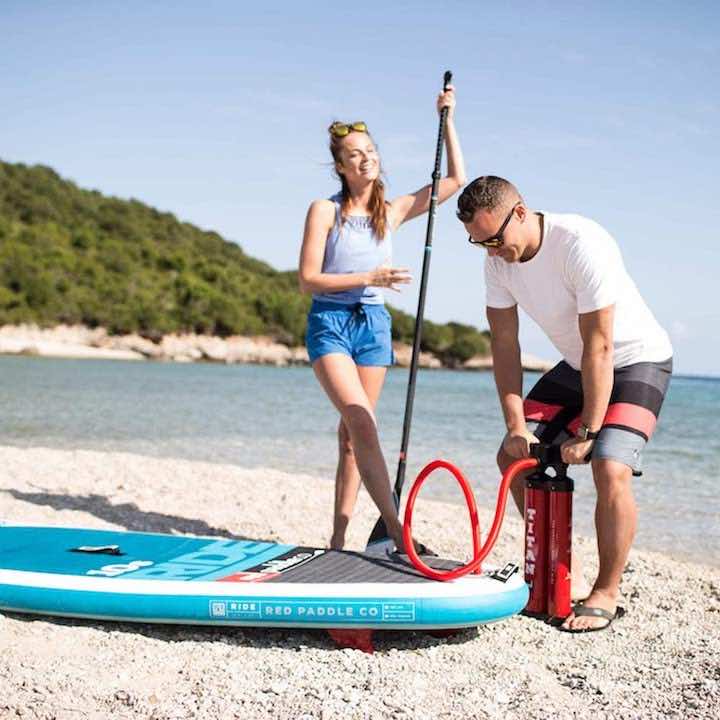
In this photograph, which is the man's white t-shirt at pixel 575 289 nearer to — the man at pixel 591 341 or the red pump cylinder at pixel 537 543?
the man at pixel 591 341

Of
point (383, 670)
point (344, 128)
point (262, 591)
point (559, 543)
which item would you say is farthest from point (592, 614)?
point (344, 128)

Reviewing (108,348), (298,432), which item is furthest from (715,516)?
(108,348)

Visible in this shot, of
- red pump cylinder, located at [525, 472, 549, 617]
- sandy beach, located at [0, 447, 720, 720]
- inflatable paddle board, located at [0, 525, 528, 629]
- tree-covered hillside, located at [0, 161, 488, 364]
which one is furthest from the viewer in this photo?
tree-covered hillside, located at [0, 161, 488, 364]

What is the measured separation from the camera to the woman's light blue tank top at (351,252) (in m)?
4.82

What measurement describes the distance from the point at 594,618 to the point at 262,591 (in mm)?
1509

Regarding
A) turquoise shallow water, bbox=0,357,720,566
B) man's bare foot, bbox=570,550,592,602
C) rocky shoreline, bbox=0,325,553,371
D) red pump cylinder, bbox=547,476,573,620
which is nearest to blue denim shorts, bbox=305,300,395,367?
red pump cylinder, bbox=547,476,573,620

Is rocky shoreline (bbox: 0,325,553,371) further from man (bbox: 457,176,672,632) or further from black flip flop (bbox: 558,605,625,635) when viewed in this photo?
black flip flop (bbox: 558,605,625,635)

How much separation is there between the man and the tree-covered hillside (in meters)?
53.3

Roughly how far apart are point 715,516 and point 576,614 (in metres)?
4.79

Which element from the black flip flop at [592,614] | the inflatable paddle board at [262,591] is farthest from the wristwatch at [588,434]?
the black flip flop at [592,614]

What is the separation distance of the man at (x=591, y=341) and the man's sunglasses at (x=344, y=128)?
1046 millimetres

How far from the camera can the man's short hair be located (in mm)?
4027

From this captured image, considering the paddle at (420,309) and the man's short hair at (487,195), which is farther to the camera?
the paddle at (420,309)

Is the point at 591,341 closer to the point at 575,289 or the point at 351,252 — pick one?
the point at 575,289
